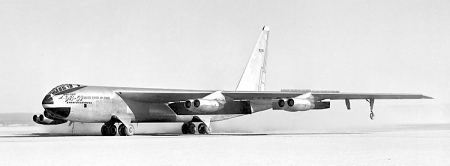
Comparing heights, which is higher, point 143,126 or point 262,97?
point 262,97

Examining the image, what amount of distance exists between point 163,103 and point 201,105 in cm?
459

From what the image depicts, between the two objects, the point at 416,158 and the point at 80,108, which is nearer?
the point at 416,158

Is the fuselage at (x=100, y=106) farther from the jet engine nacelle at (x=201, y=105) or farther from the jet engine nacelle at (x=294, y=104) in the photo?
the jet engine nacelle at (x=294, y=104)

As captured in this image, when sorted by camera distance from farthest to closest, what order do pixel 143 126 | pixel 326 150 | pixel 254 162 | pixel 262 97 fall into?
pixel 143 126
pixel 262 97
pixel 326 150
pixel 254 162

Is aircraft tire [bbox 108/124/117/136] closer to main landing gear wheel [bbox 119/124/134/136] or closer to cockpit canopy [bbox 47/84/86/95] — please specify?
main landing gear wheel [bbox 119/124/134/136]

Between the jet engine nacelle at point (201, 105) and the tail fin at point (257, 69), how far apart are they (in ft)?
25.1

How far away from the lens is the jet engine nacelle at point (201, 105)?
28594 millimetres

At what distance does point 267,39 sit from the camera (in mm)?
38875

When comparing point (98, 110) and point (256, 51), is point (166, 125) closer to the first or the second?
point (256, 51)

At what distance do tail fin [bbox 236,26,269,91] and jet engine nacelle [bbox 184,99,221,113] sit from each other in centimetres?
764

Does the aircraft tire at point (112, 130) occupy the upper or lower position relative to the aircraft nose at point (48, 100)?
lower

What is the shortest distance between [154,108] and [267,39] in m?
10.7

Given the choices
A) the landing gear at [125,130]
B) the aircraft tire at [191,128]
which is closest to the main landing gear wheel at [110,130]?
the landing gear at [125,130]

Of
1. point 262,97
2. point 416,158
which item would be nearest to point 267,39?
point 262,97
